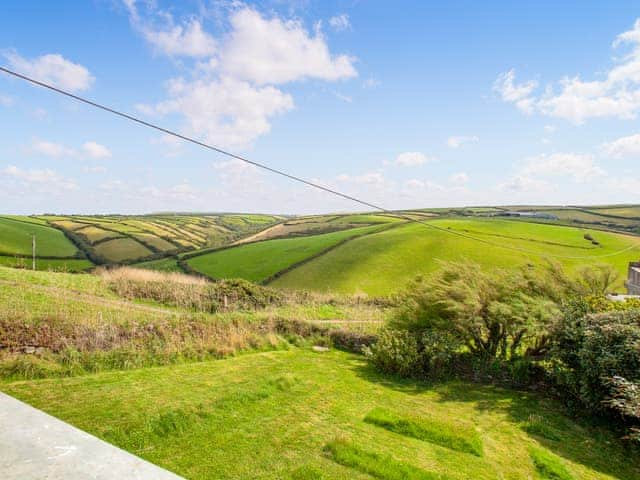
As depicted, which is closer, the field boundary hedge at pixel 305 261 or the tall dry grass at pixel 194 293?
the tall dry grass at pixel 194 293

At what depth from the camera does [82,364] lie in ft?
31.1

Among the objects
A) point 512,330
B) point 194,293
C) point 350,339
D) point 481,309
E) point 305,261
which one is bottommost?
point 305,261

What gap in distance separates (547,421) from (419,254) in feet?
134

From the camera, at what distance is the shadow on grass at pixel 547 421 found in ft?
24.1

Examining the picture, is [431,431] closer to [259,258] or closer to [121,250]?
[259,258]

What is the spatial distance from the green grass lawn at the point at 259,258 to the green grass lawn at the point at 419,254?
3173mm

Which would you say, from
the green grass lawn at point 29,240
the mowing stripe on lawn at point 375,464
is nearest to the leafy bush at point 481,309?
the mowing stripe on lawn at point 375,464

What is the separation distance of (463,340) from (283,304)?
12.6 meters

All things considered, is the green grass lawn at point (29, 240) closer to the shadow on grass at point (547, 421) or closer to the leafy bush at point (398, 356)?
the leafy bush at point (398, 356)

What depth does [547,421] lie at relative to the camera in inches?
346

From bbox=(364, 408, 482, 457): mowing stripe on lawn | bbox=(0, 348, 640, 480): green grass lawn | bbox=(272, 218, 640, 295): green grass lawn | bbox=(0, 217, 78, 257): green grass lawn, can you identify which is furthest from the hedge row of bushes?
bbox=(0, 217, 78, 257): green grass lawn

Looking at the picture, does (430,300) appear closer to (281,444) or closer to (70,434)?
(281,444)

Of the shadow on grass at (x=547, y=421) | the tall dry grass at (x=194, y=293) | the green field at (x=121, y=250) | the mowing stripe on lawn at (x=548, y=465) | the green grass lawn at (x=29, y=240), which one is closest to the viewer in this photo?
the mowing stripe on lawn at (x=548, y=465)

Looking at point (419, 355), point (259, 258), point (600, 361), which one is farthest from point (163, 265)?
point (600, 361)
